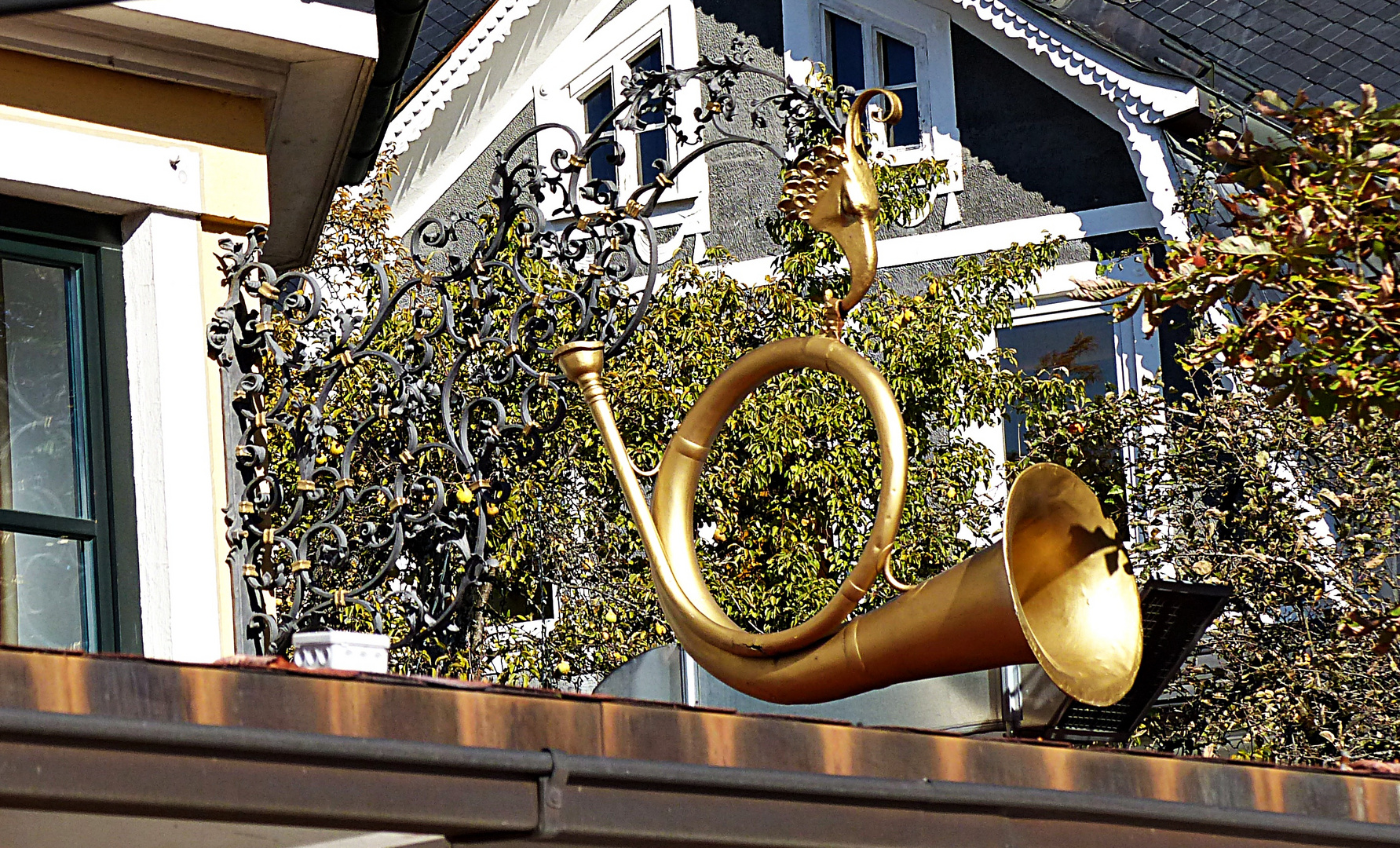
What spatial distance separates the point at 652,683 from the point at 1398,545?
12.5ft

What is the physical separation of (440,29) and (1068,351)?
23.3 ft

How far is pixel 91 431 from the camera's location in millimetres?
5613

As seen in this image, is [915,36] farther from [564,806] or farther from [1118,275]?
[564,806]

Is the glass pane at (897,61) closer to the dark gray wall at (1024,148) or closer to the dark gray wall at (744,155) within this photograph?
the dark gray wall at (1024,148)

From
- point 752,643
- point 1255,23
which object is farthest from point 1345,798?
point 1255,23

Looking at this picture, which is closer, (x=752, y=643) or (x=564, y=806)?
(x=564, y=806)

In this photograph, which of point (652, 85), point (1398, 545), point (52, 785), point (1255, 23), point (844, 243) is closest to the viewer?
point (52, 785)

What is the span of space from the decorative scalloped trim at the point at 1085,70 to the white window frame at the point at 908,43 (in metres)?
0.46

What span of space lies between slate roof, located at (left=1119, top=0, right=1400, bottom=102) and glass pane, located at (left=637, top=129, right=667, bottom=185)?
11.5 ft

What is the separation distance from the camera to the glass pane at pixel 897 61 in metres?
14.6

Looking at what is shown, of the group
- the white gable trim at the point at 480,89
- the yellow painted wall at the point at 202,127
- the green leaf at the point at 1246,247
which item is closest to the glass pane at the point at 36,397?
the yellow painted wall at the point at 202,127

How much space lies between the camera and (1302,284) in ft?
19.4

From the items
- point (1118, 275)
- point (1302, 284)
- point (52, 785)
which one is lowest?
point (52, 785)

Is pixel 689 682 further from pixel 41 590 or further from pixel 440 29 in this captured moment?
pixel 440 29
